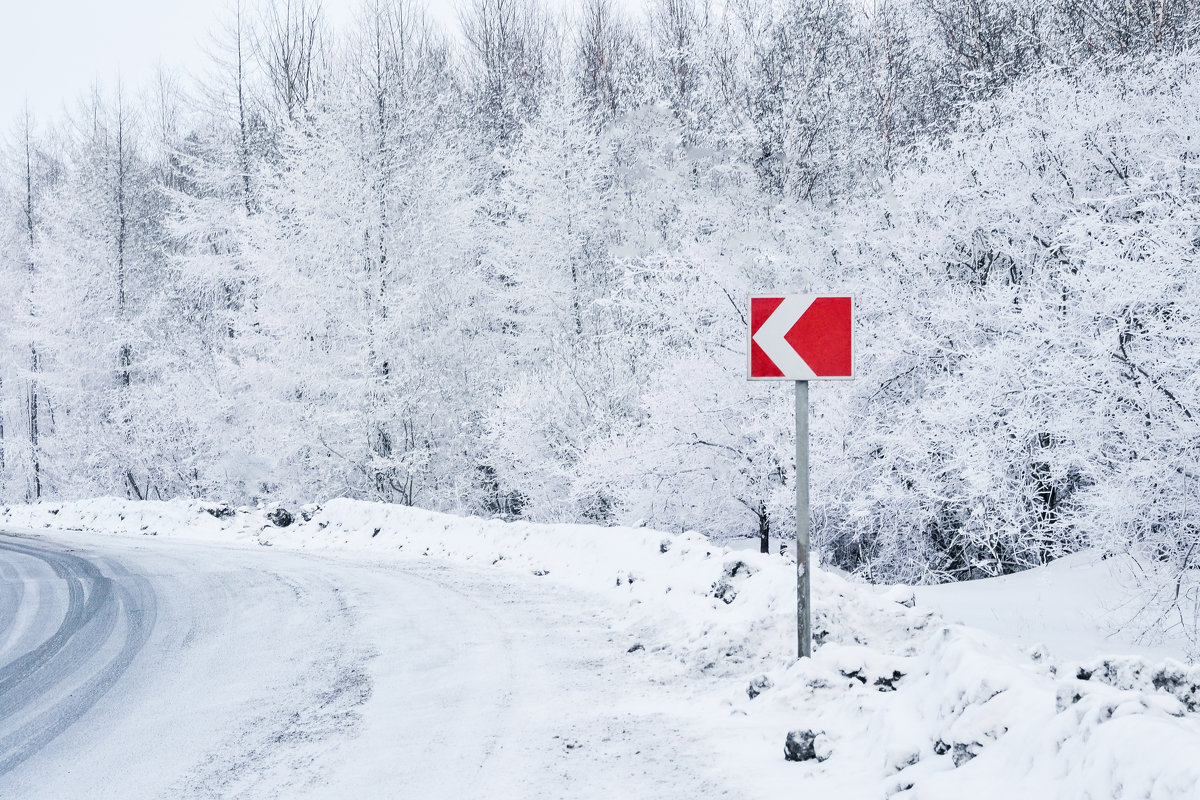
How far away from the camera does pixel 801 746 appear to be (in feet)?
13.0

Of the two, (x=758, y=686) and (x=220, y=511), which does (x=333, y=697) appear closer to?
(x=758, y=686)

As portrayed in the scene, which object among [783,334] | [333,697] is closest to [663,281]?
[783,334]

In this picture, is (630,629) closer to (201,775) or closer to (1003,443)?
(201,775)

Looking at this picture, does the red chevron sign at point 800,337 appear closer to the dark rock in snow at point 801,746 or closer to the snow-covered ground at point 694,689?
the snow-covered ground at point 694,689

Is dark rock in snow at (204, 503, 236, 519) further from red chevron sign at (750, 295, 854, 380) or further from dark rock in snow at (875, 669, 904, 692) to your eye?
dark rock in snow at (875, 669, 904, 692)

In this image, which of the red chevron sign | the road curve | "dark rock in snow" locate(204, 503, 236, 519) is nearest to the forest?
"dark rock in snow" locate(204, 503, 236, 519)

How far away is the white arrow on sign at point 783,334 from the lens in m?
5.07

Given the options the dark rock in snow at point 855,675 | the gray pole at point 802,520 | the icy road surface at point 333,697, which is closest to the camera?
the icy road surface at point 333,697

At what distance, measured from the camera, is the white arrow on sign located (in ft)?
16.6

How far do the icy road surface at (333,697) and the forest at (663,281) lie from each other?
16.3 ft

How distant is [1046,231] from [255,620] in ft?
37.8

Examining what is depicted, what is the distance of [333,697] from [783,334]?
→ 3653 millimetres

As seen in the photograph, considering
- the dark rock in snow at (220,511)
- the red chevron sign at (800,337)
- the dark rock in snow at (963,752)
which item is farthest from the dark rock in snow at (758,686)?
the dark rock in snow at (220,511)

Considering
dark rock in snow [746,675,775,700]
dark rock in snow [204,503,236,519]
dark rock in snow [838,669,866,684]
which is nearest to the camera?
dark rock in snow [838,669,866,684]
